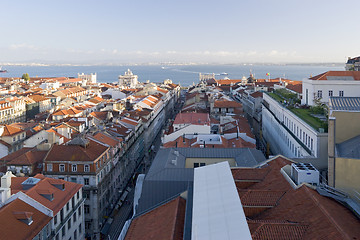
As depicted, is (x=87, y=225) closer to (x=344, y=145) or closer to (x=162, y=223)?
(x=162, y=223)

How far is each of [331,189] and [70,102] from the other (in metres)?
65.9

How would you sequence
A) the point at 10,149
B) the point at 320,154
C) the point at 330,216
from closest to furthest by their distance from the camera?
the point at 330,216, the point at 320,154, the point at 10,149

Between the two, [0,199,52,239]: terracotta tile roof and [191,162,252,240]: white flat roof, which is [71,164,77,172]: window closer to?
[0,199,52,239]: terracotta tile roof

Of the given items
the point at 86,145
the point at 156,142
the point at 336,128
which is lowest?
the point at 156,142

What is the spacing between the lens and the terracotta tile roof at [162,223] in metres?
15.0

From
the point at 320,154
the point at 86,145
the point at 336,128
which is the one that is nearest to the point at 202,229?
the point at 336,128

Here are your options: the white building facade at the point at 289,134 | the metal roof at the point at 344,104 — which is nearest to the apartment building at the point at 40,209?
the white building facade at the point at 289,134

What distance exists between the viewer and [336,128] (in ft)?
63.5

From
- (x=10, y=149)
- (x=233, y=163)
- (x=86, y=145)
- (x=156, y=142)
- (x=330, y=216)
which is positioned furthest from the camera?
(x=156, y=142)

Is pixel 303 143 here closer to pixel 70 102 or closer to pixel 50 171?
pixel 50 171

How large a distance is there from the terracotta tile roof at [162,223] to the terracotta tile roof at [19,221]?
16.0ft

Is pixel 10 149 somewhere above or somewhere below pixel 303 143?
below

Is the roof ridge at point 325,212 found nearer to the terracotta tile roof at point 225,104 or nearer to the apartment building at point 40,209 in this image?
the apartment building at point 40,209

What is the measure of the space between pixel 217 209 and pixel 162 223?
303 cm
